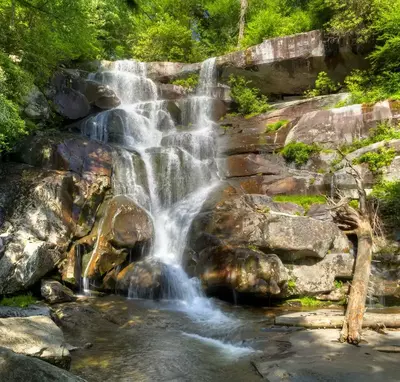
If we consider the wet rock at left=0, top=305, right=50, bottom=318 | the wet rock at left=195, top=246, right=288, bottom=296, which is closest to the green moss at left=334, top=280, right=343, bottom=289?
the wet rock at left=195, top=246, right=288, bottom=296

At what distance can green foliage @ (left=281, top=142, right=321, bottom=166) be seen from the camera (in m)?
16.0

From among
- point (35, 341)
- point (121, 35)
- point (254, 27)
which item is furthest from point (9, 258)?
point (121, 35)

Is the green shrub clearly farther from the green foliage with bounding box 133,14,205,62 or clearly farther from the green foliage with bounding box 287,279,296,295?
the green foliage with bounding box 287,279,296,295

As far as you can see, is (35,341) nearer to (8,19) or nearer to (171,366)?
(171,366)

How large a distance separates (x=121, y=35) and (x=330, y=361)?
2973 centimetres

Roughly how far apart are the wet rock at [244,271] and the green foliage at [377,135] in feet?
24.9

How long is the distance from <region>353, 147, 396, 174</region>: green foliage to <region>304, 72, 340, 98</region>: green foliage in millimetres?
7076

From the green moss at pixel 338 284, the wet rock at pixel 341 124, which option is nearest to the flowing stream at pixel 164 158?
the green moss at pixel 338 284

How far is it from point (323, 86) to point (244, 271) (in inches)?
545

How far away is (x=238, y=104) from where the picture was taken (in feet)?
70.8

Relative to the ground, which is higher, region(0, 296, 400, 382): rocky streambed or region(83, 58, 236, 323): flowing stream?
region(83, 58, 236, 323): flowing stream

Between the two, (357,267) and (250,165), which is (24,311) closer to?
(357,267)

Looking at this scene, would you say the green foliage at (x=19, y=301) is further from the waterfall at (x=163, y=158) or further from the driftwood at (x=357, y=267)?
the driftwood at (x=357, y=267)

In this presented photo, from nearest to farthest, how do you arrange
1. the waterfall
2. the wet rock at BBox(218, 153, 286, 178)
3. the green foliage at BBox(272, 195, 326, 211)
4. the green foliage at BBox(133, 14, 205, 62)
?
the waterfall → the green foliage at BBox(272, 195, 326, 211) → the wet rock at BBox(218, 153, 286, 178) → the green foliage at BBox(133, 14, 205, 62)
